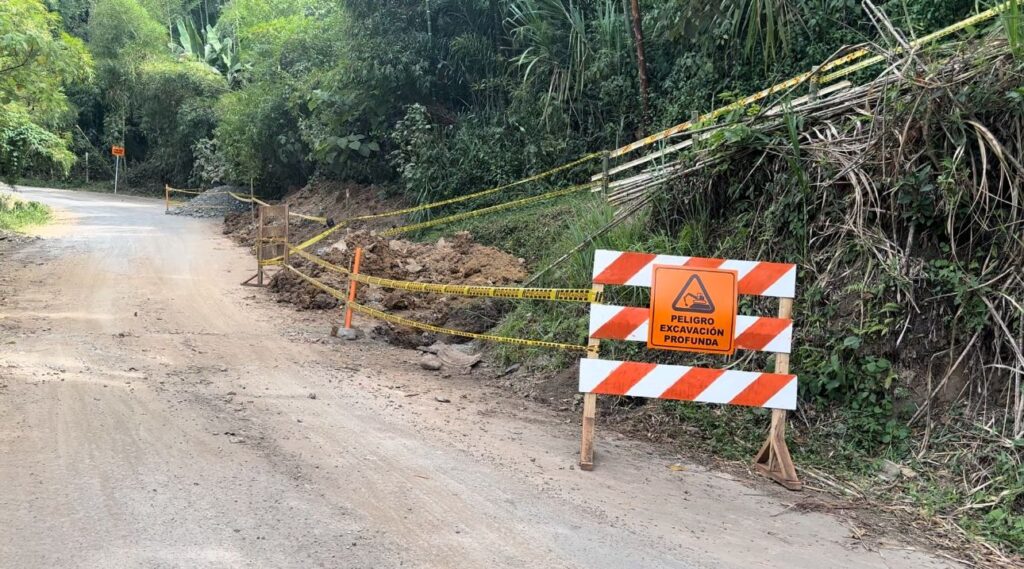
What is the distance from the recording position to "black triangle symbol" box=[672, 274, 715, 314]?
5.01m

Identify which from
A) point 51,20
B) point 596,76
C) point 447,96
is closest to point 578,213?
point 596,76

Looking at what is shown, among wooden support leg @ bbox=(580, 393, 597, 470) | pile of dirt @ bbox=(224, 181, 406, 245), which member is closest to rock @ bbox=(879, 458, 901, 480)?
wooden support leg @ bbox=(580, 393, 597, 470)

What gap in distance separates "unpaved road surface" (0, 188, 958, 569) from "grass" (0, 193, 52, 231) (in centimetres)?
1518

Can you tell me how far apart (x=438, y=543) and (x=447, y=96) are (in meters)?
15.8

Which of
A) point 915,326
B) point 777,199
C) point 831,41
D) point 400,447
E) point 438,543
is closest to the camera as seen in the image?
point 438,543

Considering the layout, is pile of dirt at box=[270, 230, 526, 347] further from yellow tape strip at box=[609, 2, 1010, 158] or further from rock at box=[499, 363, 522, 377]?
yellow tape strip at box=[609, 2, 1010, 158]

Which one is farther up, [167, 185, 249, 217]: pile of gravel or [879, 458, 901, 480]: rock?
[167, 185, 249, 217]: pile of gravel

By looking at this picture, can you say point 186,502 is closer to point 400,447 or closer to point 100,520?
point 100,520

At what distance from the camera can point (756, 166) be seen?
7.28m

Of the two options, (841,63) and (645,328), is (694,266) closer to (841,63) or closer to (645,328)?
(645,328)

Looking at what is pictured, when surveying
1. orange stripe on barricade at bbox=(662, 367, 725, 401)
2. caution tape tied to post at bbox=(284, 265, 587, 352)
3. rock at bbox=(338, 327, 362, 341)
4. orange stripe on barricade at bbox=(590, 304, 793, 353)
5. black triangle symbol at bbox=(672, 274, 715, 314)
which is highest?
black triangle symbol at bbox=(672, 274, 715, 314)

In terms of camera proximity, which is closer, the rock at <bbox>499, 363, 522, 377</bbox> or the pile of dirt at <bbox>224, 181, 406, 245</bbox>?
the rock at <bbox>499, 363, 522, 377</bbox>

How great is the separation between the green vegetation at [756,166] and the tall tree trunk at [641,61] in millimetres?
31

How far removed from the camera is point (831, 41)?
1066 cm
